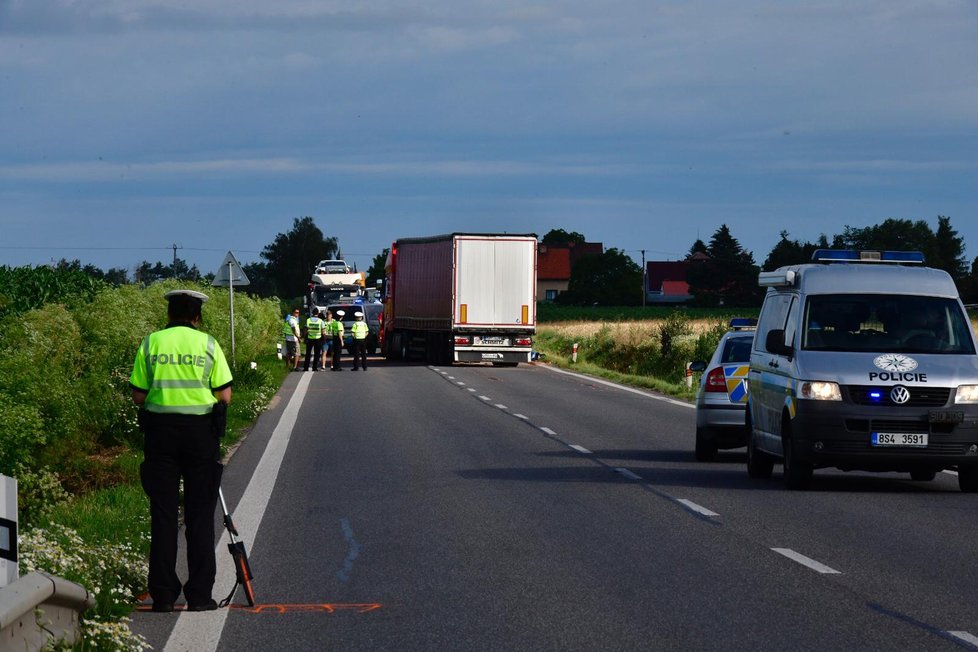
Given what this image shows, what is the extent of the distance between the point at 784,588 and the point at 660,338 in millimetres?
38218

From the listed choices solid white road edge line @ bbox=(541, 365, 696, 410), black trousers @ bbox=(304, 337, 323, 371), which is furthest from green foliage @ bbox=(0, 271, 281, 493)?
black trousers @ bbox=(304, 337, 323, 371)

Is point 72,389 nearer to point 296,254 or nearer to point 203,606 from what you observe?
point 203,606

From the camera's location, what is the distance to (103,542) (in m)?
9.88

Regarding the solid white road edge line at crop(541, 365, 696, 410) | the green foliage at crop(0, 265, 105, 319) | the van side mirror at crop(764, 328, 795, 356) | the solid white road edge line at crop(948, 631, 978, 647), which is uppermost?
the green foliage at crop(0, 265, 105, 319)

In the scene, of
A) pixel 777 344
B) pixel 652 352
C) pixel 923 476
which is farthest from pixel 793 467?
pixel 652 352

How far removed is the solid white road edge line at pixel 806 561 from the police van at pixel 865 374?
3.58 m

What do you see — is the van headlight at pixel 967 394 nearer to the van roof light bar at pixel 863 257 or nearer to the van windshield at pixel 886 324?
the van windshield at pixel 886 324

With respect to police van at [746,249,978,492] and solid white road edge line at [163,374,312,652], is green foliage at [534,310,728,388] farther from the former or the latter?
police van at [746,249,978,492]

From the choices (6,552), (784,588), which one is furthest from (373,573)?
(6,552)

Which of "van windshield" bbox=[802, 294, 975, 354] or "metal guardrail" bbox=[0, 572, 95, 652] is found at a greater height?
"van windshield" bbox=[802, 294, 975, 354]

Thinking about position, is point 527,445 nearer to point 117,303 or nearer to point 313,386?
point 117,303

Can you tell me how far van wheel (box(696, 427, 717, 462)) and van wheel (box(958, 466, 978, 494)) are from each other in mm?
3494

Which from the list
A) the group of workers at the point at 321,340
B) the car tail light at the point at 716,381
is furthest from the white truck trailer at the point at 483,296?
the car tail light at the point at 716,381

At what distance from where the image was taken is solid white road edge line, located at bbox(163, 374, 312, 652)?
24.4 ft
